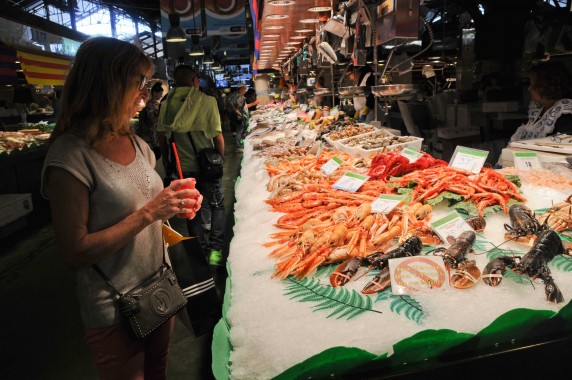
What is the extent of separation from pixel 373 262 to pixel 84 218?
1.11 meters

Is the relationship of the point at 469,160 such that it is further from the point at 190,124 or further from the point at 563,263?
the point at 190,124

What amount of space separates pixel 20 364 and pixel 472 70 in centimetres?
769

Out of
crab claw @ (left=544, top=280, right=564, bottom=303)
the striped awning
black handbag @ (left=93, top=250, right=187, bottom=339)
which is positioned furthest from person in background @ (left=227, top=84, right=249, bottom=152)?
crab claw @ (left=544, top=280, right=564, bottom=303)

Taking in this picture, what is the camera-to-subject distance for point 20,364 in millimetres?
2836

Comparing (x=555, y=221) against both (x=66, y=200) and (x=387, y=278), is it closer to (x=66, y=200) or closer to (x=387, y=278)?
(x=387, y=278)

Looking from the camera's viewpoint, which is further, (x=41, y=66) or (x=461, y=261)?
(x=41, y=66)

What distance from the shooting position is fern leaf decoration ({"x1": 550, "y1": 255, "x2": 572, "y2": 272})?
162 centimetres

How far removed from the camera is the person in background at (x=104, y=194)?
1.34 metres

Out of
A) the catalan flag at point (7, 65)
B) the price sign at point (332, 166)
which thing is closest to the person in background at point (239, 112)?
the catalan flag at point (7, 65)

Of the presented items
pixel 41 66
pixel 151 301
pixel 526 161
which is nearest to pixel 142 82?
pixel 151 301

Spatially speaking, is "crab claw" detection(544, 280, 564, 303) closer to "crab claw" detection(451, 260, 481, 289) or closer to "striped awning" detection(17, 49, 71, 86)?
"crab claw" detection(451, 260, 481, 289)

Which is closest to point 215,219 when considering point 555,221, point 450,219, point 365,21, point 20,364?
point 20,364

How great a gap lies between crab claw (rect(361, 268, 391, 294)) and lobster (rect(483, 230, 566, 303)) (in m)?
0.36

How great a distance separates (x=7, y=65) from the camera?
6246mm
